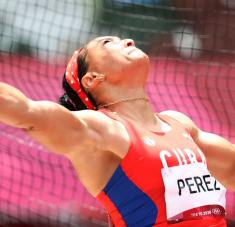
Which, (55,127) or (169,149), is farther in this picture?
(169,149)

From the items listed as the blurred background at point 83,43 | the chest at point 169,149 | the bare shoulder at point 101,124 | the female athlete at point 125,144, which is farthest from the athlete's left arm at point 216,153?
the blurred background at point 83,43

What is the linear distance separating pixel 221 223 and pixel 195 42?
6.93 ft

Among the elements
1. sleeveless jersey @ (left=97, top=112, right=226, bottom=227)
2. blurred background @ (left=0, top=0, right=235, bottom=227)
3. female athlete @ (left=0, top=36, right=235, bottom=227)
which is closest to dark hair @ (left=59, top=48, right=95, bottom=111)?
female athlete @ (left=0, top=36, right=235, bottom=227)

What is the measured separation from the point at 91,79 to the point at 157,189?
1.32 feet

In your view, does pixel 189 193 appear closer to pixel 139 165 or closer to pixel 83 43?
pixel 139 165

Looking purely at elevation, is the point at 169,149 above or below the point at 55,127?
below

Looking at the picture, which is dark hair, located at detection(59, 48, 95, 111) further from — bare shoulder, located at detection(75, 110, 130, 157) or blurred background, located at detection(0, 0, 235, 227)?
blurred background, located at detection(0, 0, 235, 227)

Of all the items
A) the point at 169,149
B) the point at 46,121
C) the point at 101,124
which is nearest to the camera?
the point at 46,121

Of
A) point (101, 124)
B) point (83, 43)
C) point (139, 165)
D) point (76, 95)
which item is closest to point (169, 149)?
point (139, 165)

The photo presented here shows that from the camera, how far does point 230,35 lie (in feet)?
14.8

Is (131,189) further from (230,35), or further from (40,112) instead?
(230,35)

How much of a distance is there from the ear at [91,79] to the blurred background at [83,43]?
1517mm

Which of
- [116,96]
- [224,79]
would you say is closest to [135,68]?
[116,96]

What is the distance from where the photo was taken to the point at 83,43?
4477mm
